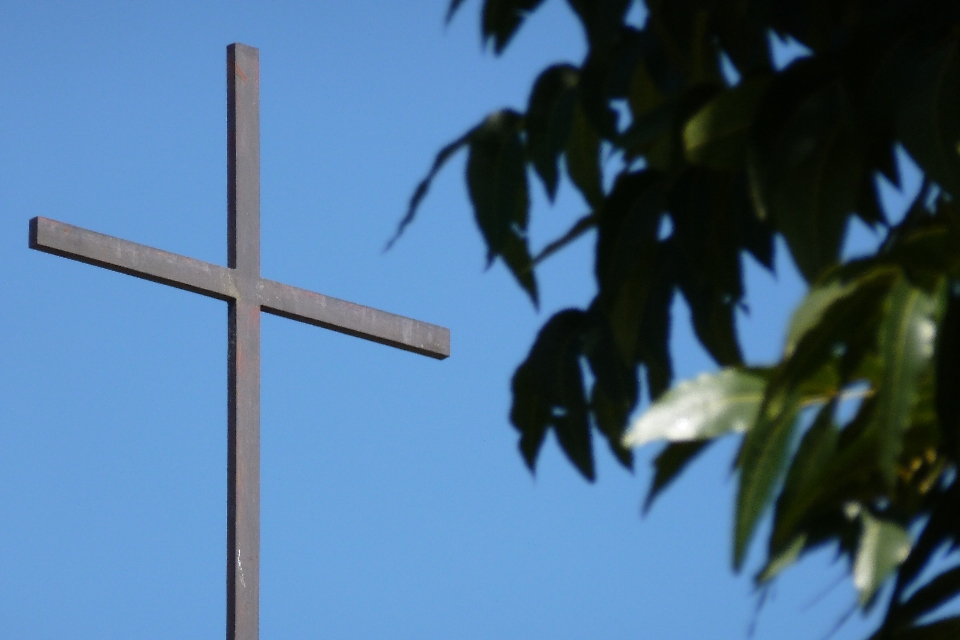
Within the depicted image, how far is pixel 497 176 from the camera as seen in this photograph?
124 centimetres

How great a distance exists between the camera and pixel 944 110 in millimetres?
902

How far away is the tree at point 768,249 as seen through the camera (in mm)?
796

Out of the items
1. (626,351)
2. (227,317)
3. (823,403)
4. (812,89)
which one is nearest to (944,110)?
(812,89)

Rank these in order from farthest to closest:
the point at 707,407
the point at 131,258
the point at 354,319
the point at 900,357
Answer: the point at 354,319
the point at 131,258
the point at 707,407
the point at 900,357

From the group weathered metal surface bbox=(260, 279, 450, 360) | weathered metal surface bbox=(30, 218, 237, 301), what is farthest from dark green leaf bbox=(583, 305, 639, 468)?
weathered metal surface bbox=(260, 279, 450, 360)

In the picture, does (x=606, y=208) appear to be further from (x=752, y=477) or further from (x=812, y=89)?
(x=752, y=477)

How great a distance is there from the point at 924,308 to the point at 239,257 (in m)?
3.38

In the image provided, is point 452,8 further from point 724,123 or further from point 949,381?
point 949,381

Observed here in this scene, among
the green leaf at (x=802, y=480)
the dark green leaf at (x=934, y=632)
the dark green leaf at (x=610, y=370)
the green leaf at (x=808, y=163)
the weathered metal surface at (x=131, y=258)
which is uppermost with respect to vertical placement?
the weathered metal surface at (x=131, y=258)

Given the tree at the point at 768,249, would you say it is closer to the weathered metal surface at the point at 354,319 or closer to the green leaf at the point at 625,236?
the green leaf at the point at 625,236

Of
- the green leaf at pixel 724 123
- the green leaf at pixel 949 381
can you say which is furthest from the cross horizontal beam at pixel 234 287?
the green leaf at pixel 949 381

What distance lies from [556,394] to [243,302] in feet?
9.01

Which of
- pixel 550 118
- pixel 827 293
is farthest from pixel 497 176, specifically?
pixel 827 293

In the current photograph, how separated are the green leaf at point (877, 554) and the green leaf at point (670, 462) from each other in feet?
0.38
